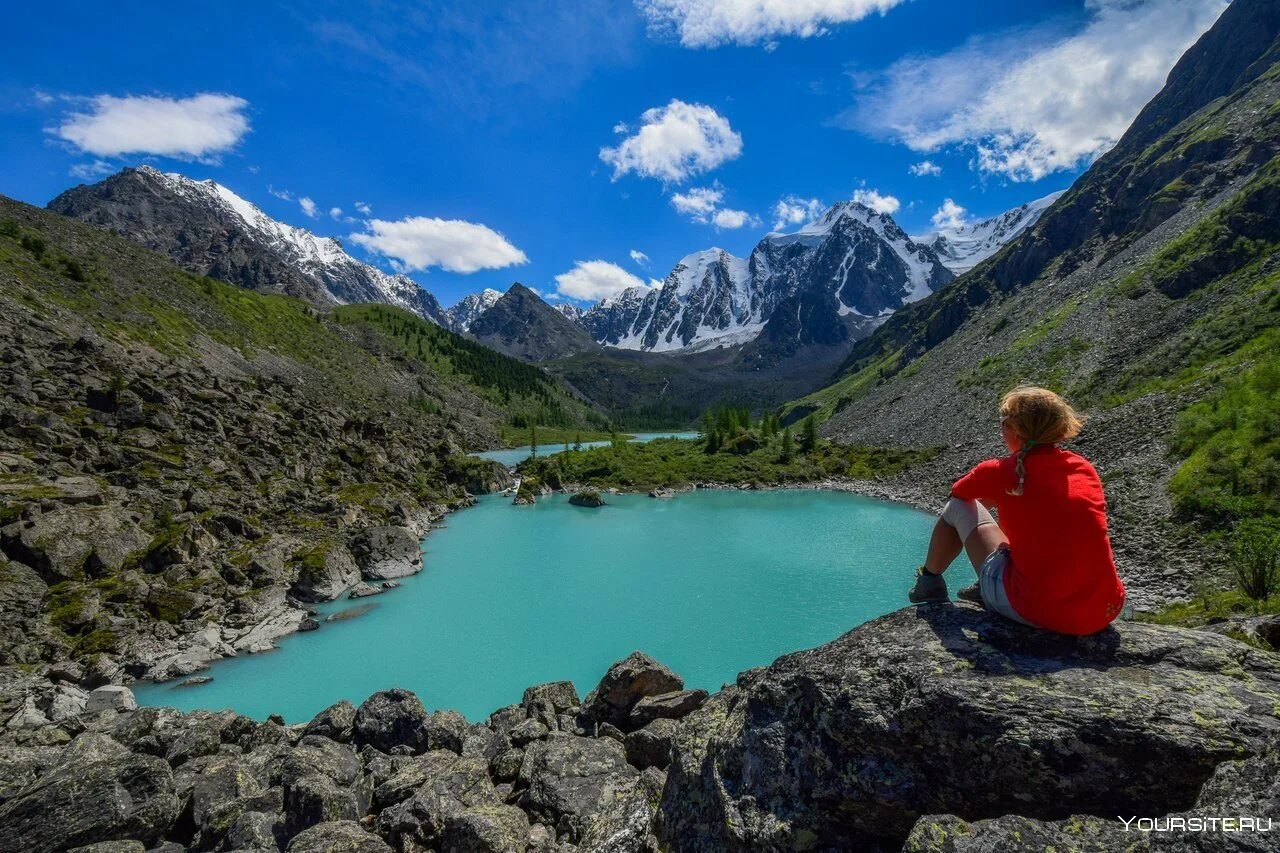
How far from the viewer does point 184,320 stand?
272 ft

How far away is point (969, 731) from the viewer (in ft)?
13.9

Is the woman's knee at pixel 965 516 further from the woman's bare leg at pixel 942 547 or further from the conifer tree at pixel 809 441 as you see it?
the conifer tree at pixel 809 441

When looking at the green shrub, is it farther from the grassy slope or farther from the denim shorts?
the grassy slope

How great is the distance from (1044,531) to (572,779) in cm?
858

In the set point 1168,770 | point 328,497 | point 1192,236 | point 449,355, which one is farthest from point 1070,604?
point 449,355

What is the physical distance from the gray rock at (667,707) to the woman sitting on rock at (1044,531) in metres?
8.37

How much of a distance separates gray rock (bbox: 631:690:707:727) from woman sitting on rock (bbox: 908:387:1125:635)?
8372mm

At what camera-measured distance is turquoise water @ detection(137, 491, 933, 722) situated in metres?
20.9

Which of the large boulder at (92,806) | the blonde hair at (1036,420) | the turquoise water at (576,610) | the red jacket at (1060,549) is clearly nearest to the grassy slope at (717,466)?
the turquoise water at (576,610)

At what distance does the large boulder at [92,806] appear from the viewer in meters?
8.03

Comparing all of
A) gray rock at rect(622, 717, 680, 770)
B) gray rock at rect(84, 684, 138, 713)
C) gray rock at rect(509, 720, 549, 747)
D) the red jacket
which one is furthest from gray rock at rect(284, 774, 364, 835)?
gray rock at rect(84, 684, 138, 713)

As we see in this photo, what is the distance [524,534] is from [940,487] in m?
42.3

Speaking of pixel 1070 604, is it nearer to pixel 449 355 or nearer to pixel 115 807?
pixel 115 807

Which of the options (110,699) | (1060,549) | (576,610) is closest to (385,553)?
(576,610)
